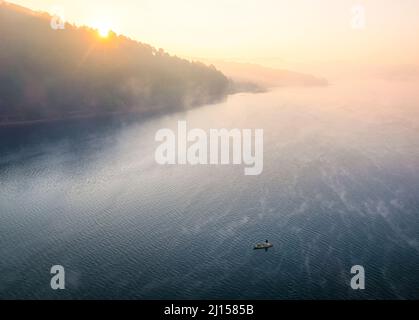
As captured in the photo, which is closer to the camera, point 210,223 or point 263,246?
point 263,246

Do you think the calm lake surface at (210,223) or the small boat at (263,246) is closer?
the calm lake surface at (210,223)

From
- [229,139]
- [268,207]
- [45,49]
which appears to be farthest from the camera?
[45,49]

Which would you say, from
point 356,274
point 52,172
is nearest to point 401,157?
point 356,274

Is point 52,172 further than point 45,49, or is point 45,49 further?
point 45,49

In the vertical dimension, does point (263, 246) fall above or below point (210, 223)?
below

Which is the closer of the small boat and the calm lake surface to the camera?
the calm lake surface
